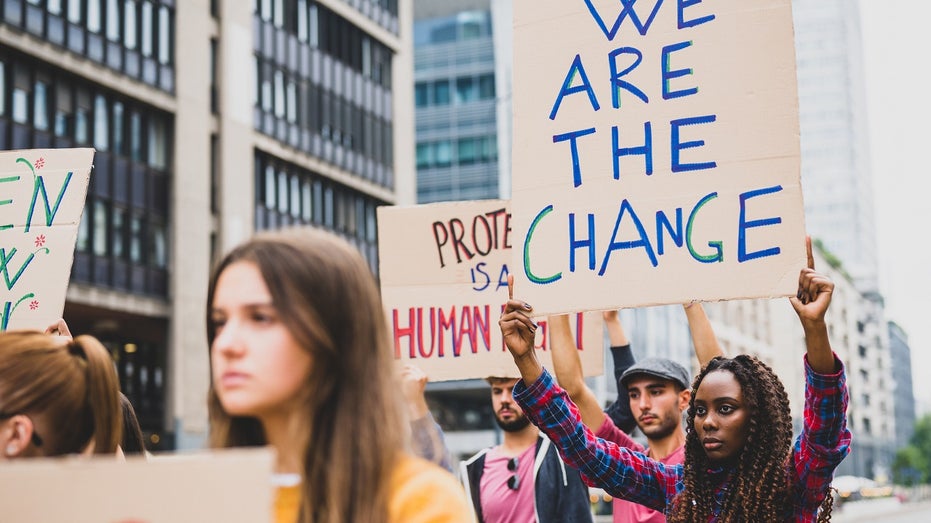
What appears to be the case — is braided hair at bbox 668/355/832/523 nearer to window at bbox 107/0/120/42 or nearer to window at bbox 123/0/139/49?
window at bbox 107/0/120/42

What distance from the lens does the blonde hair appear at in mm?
1961

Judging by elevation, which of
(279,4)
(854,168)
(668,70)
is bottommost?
(668,70)

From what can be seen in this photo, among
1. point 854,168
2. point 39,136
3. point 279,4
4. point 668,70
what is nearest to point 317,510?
point 668,70

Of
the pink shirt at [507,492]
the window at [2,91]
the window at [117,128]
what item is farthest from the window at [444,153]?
the pink shirt at [507,492]

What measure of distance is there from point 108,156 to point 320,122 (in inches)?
328

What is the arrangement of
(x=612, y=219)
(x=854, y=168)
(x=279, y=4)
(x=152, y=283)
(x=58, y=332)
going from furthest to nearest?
(x=854, y=168), (x=279, y=4), (x=152, y=283), (x=58, y=332), (x=612, y=219)

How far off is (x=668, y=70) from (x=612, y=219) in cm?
53

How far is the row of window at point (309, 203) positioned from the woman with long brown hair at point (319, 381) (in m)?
27.4


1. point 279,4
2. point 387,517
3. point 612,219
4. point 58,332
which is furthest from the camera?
point 279,4

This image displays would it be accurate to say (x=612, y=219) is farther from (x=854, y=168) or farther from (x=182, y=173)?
(x=854, y=168)

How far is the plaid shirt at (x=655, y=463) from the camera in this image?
134 inches

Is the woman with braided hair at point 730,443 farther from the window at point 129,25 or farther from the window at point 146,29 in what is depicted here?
the window at point 146,29

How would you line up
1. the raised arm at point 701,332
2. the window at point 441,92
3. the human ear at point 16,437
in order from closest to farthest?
the human ear at point 16,437, the raised arm at point 701,332, the window at point 441,92

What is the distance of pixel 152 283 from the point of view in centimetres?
2698
